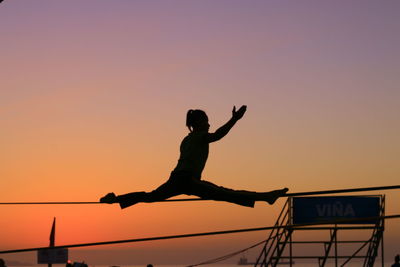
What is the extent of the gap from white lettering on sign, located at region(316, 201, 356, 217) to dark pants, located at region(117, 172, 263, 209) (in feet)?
71.0

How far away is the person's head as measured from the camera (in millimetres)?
10531

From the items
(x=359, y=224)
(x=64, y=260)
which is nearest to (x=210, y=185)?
(x=359, y=224)

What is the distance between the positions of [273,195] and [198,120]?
1383 mm

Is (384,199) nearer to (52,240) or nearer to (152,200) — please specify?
(52,240)

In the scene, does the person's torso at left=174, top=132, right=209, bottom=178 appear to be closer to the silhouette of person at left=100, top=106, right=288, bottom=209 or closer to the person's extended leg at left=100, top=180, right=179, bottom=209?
the silhouette of person at left=100, top=106, right=288, bottom=209

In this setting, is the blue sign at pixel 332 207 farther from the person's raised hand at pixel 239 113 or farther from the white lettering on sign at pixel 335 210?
the person's raised hand at pixel 239 113

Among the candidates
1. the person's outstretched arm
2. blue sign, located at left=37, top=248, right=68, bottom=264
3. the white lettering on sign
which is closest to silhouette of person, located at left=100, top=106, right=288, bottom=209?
the person's outstretched arm

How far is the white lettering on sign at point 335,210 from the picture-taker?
31273 mm

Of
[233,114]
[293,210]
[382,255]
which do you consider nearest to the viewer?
[233,114]

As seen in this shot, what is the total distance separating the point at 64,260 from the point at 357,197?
20.9m

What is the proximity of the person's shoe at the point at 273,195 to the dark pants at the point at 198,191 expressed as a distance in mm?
113

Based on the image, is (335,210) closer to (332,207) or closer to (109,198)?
(332,207)

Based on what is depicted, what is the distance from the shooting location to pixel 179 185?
10.1m

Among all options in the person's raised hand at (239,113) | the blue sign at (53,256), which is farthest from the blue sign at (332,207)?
the person's raised hand at (239,113)
